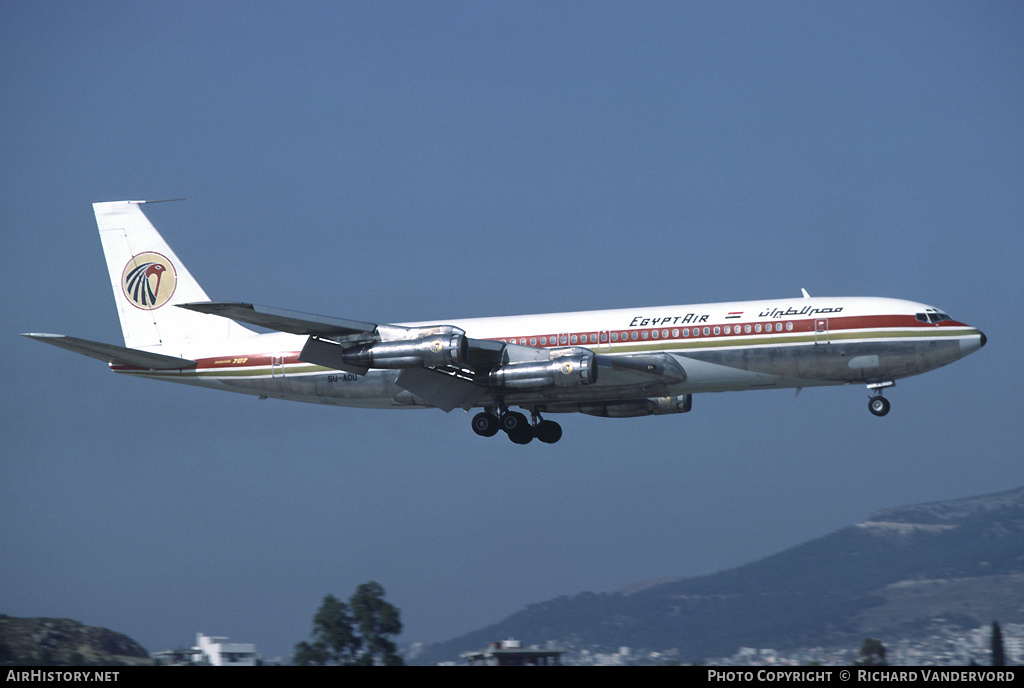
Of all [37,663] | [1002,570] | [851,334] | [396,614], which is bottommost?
[37,663]

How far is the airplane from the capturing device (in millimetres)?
49406

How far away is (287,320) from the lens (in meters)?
48.9

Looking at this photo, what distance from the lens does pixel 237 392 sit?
58.2m

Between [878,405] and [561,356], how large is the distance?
14.5m

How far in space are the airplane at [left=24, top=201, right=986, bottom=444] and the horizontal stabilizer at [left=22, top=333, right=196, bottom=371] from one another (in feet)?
Answer: 0.28

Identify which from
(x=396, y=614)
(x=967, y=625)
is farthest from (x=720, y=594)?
(x=396, y=614)

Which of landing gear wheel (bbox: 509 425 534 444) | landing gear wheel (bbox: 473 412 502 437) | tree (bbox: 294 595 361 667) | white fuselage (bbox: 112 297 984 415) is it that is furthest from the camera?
tree (bbox: 294 595 361 667)

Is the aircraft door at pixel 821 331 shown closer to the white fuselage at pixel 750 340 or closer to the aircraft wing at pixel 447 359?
the white fuselage at pixel 750 340

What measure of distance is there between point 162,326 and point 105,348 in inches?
288

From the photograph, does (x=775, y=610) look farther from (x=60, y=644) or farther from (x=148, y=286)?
(x=148, y=286)

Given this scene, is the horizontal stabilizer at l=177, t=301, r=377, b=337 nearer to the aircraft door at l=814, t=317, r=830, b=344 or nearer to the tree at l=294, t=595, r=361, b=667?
the aircraft door at l=814, t=317, r=830, b=344

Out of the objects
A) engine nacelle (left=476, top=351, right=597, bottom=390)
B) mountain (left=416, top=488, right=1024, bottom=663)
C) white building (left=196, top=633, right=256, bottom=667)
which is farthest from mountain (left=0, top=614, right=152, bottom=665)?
mountain (left=416, top=488, right=1024, bottom=663)

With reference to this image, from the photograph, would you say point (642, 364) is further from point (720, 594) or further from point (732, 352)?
point (720, 594)

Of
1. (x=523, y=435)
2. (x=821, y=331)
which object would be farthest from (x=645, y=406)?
(x=821, y=331)
